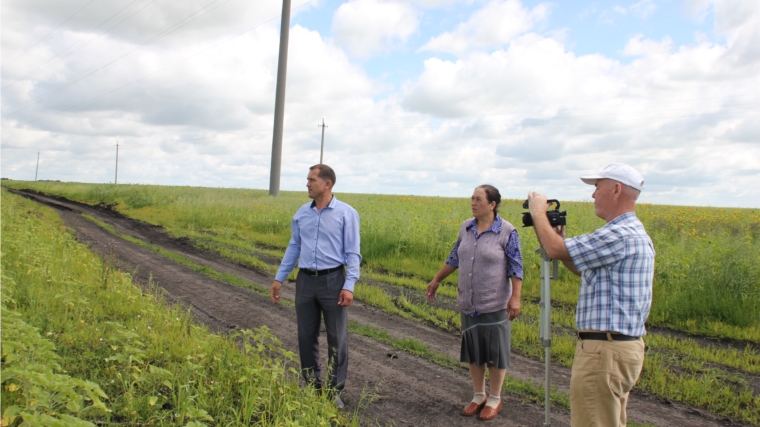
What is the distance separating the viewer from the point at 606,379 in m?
3.01

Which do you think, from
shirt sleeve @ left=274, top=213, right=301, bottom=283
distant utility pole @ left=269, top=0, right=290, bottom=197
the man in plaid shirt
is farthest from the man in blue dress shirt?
distant utility pole @ left=269, top=0, right=290, bottom=197

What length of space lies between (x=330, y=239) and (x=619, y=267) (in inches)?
101

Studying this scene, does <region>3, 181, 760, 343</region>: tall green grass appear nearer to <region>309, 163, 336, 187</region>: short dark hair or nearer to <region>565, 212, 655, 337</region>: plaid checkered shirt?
<region>565, 212, 655, 337</region>: plaid checkered shirt

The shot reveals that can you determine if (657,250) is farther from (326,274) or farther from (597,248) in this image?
(597,248)

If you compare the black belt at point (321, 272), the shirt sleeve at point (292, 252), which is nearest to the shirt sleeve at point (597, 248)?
the black belt at point (321, 272)

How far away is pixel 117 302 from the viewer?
695cm

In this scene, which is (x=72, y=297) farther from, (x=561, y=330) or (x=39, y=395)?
(x=561, y=330)

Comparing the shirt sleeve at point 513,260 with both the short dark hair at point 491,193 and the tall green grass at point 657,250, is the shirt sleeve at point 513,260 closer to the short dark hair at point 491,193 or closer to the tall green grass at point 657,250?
the short dark hair at point 491,193

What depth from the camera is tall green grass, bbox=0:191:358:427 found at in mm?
3361

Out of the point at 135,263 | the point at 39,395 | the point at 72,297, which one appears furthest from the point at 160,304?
the point at 135,263

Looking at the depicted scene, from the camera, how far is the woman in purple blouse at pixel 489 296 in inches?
186

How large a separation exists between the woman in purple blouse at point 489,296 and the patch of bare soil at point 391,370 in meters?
0.36

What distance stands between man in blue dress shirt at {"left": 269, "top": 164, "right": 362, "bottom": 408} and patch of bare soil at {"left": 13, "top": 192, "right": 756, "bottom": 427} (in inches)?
18.8

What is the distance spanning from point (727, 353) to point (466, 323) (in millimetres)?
4047
